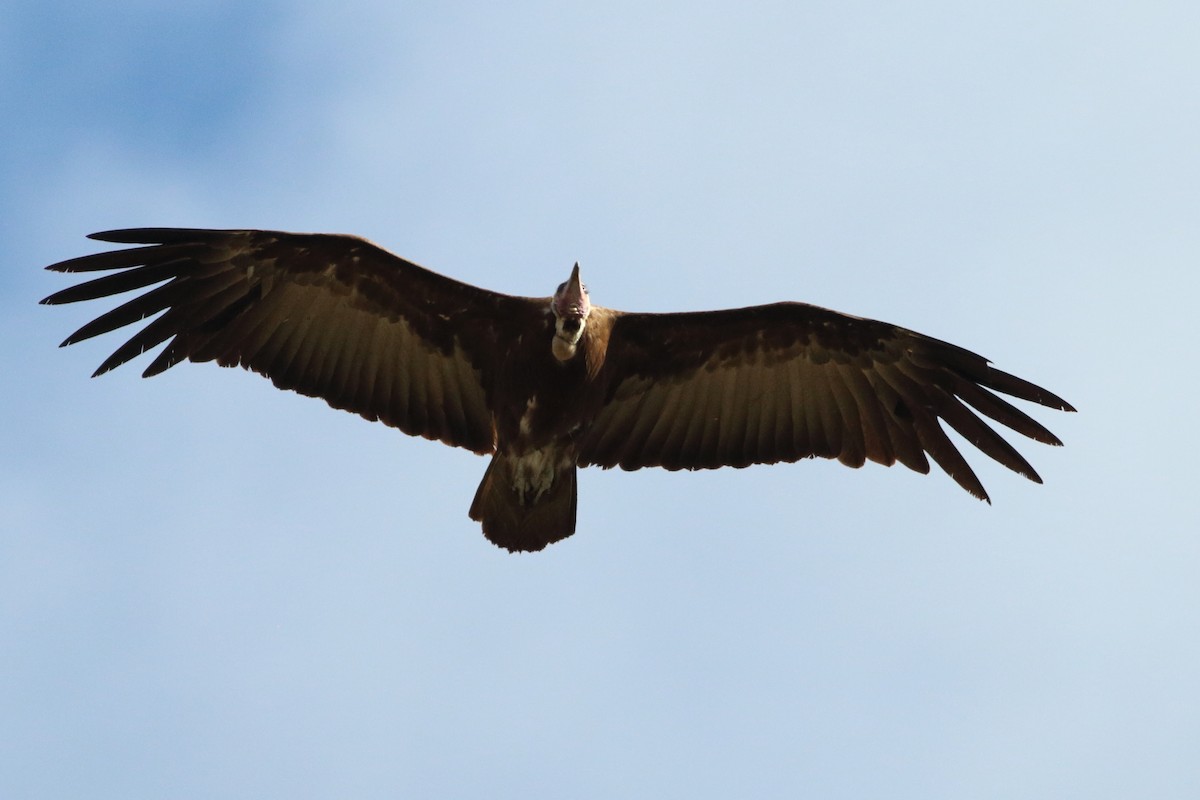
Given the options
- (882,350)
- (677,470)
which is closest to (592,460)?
(677,470)

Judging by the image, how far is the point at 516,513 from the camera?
39.2 ft

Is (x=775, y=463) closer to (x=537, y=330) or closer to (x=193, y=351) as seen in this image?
(x=537, y=330)

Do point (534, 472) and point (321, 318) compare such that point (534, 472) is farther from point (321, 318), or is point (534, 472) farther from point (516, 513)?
point (321, 318)

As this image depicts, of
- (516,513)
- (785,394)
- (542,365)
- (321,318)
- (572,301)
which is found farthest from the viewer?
(785,394)

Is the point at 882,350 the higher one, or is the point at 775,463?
the point at 882,350

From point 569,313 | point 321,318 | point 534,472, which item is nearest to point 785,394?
point 534,472

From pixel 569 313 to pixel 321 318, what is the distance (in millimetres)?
2166

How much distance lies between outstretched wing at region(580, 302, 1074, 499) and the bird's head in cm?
75

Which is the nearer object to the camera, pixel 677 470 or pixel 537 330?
pixel 537 330

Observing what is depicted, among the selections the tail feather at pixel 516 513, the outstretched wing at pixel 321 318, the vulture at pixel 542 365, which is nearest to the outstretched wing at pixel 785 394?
the vulture at pixel 542 365

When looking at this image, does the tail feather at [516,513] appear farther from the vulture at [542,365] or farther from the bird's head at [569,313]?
the bird's head at [569,313]

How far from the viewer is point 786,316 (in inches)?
481

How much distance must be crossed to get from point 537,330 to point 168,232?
2.82 meters

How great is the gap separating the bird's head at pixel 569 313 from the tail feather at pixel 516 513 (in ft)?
3.60
